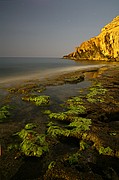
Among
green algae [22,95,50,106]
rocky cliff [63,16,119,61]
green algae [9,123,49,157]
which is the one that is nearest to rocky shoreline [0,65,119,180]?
green algae [9,123,49,157]

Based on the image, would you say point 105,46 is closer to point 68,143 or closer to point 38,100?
point 38,100

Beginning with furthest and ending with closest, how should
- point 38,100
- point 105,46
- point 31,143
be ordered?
point 105,46, point 38,100, point 31,143

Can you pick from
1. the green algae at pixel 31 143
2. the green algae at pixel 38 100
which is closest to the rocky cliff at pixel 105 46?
the green algae at pixel 38 100

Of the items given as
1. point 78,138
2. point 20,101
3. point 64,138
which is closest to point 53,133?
point 64,138

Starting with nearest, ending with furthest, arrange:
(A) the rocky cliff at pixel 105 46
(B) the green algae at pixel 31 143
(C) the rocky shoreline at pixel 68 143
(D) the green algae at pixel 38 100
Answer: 1. (C) the rocky shoreline at pixel 68 143
2. (B) the green algae at pixel 31 143
3. (D) the green algae at pixel 38 100
4. (A) the rocky cliff at pixel 105 46

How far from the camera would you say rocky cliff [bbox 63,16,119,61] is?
123938 millimetres

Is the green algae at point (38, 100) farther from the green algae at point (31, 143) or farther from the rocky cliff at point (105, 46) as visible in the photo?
the rocky cliff at point (105, 46)

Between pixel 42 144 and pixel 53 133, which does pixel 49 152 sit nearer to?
pixel 42 144

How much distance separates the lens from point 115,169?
800 centimetres

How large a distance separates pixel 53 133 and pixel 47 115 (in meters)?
3.93

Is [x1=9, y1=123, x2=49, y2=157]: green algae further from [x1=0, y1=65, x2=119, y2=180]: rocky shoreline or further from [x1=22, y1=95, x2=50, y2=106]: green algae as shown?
[x1=22, y1=95, x2=50, y2=106]: green algae

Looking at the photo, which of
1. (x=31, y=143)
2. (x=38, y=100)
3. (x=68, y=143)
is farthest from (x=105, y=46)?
(x=31, y=143)

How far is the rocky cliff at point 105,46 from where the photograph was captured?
123938 mm

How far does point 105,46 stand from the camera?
136000mm
